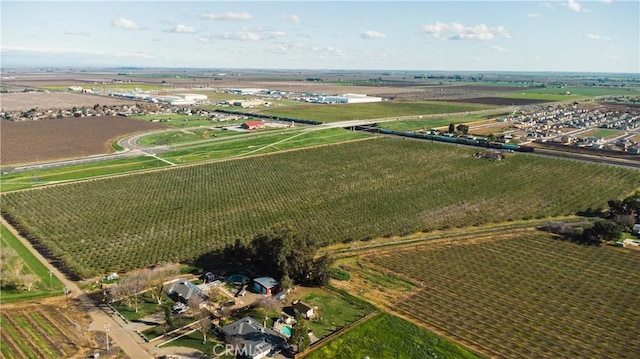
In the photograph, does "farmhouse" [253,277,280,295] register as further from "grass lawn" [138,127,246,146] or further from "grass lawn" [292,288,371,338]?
"grass lawn" [138,127,246,146]

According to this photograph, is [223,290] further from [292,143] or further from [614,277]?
[292,143]

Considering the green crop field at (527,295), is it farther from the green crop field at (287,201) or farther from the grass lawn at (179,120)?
the grass lawn at (179,120)

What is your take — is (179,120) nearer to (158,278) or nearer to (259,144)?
(259,144)

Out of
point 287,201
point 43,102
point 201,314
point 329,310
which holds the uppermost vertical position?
point 43,102

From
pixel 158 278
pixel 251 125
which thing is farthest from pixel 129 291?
pixel 251 125

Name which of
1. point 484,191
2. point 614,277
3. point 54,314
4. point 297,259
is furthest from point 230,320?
point 484,191

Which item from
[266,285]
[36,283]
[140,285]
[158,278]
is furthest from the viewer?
[158,278]

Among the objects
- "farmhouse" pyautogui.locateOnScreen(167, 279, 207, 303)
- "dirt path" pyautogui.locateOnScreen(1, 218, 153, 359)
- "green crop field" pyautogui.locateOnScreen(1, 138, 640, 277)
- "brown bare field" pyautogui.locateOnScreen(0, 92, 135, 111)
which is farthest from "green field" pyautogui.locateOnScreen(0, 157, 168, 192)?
"brown bare field" pyautogui.locateOnScreen(0, 92, 135, 111)

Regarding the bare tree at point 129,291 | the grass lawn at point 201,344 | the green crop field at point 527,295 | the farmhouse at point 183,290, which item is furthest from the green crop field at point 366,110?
the grass lawn at point 201,344
